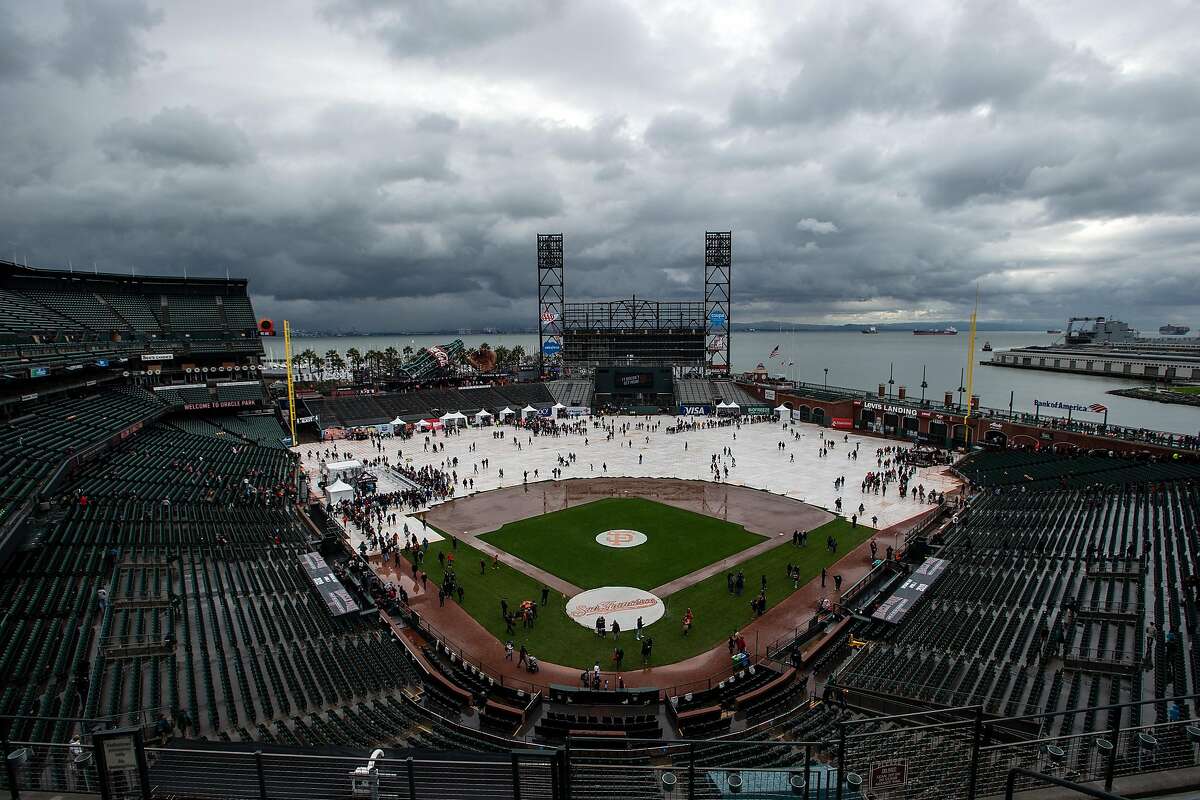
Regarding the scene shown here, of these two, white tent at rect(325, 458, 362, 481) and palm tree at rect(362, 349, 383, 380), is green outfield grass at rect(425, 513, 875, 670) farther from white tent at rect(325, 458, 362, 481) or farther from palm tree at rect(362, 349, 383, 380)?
palm tree at rect(362, 349, 383, 380)

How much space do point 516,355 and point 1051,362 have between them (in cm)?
15374

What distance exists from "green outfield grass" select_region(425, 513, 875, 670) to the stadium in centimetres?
17

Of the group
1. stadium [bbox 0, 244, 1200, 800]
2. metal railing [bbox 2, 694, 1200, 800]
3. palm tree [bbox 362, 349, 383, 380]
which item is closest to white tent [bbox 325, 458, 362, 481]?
stadium [bbox 0, 244, 1200, 800]

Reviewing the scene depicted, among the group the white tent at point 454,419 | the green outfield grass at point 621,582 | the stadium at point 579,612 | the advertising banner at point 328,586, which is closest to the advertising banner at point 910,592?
the stadium at point 579,612

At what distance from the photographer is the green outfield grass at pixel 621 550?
28.7m

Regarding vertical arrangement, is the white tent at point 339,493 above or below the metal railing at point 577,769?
below

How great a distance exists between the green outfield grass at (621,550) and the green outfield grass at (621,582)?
0.51m

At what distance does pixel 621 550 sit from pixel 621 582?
3.91 meters

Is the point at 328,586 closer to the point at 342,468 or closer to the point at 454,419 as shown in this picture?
the point at 342,468

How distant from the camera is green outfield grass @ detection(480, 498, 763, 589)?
28672mm

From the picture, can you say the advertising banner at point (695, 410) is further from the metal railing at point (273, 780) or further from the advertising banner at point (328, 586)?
the metal railing at point (273, 780)

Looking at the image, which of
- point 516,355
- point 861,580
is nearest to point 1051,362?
point 516,355

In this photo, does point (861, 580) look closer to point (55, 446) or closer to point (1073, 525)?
point (1073, 525)

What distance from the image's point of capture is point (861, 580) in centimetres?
2697
